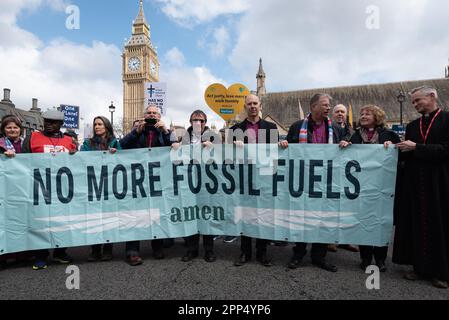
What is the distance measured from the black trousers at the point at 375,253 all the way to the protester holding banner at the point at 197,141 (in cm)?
205

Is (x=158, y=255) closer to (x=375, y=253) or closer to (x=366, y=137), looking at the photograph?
(x=375, y=253)

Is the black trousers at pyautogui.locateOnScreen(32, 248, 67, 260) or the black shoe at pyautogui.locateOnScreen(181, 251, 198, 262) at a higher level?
the black trousers at pyautogui.locateOnScreen(32, 248, 67, 260)

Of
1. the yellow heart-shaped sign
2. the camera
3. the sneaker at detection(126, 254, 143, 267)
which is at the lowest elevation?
the sneaker at detection(126, 254, 143, 267)

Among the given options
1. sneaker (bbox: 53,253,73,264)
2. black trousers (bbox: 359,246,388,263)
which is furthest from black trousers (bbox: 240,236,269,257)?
sneaker (bbox: 53,253,73,264)

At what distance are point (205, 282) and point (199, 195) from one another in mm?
1306

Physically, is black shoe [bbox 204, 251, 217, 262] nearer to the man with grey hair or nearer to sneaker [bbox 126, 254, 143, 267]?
sneaker [bbox 126, 254, 143, 267]

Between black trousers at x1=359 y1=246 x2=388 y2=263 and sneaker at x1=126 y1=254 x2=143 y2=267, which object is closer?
black trousers at x1=359 y1=246 x2=388 y2=263

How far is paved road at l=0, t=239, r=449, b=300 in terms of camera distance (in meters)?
2.87

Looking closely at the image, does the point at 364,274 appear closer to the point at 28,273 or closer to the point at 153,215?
the point at 153,215

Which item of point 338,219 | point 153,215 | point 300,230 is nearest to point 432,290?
point 338,219

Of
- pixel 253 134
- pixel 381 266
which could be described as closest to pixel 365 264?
pixel 381 266

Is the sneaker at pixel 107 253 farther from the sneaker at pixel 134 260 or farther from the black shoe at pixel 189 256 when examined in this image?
the black shoe at pixel 189 256

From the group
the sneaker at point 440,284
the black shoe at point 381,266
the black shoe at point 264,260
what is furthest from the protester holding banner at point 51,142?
the sneaker at point 440,284

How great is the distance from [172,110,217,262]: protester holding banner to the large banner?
0.14 m
